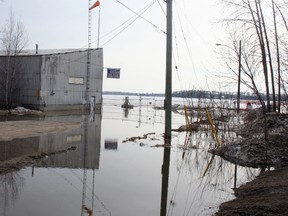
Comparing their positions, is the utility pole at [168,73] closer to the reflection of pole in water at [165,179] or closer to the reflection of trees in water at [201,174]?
the reflection of trees in water at [201,174]

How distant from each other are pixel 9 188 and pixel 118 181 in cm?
276

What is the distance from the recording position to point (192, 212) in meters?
7.30

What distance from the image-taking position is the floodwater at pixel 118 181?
7246 mm

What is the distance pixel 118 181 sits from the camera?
957 cm

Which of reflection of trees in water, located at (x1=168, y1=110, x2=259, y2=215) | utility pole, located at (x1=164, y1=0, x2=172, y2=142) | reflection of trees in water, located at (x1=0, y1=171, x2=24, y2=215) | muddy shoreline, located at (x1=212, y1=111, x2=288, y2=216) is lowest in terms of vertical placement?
reflection of trees in water, located at (x1=168, y1=110, x2=259, y2=215)

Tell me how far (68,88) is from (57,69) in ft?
9.29

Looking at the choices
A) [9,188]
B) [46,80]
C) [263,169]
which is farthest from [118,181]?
[46,80]

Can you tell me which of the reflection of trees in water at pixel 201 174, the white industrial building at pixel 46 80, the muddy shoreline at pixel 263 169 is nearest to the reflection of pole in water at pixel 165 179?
the reflection of trees in water at pixel 201 174

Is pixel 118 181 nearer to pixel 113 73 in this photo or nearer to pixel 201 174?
pixel 201 174

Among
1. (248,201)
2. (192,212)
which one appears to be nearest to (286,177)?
(248,201)

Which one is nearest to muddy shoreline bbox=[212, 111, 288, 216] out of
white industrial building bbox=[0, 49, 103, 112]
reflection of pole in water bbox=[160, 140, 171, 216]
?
reflection of pole in water bbox=[160, 140, 171, 216]

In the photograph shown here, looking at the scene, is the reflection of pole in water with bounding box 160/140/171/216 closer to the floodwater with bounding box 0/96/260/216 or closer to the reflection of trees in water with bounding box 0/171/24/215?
the floodwater with bounding box 0/96/260/216

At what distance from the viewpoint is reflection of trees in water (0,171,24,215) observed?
23.4ft

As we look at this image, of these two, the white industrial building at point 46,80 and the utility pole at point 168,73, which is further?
the white industrial building at point 46,80
